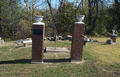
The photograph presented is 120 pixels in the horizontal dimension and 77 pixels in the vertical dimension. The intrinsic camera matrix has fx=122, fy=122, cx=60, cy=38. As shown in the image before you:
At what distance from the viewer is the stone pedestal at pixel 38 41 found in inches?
194

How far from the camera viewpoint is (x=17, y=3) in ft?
65.7

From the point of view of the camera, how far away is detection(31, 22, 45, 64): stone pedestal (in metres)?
Answer: 4.92

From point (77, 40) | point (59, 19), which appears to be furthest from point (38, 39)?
point (59, 19)

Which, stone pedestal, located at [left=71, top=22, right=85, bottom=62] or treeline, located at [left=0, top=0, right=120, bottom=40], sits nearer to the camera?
stone pedestal, located at [left=71, top=22, right=85, bottom=62]

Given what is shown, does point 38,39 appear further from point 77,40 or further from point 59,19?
point 59,19

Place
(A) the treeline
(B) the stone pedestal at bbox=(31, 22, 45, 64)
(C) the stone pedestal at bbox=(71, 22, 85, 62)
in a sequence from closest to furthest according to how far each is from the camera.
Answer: (B) the stone pedestal at bbox=(31, 22, 45, 64), (C) the stone pedestal at bbox=(71, 22, 85, 62), (A) the treeline

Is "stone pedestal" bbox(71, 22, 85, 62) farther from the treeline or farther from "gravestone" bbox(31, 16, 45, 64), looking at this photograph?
the treeline

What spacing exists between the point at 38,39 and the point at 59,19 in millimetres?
14531

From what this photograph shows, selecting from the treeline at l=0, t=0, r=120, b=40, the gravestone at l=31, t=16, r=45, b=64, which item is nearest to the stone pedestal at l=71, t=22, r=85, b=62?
the gravestone at l=31, t=16, r=45, b=64

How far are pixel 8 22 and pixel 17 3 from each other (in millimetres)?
3661

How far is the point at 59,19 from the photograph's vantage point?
63.0 feet

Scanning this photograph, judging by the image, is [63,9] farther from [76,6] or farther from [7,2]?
[7,2]

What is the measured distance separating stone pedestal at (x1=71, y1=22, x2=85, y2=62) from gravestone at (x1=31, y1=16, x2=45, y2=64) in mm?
1323

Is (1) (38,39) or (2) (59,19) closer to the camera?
(1) (38,39)
